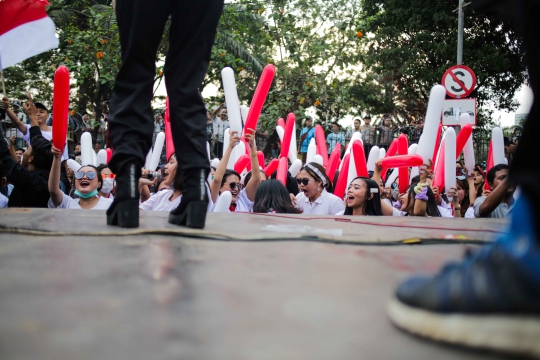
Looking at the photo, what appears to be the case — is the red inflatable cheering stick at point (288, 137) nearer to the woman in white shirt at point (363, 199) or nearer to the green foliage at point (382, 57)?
the woman in white shirt at point (363, 199)

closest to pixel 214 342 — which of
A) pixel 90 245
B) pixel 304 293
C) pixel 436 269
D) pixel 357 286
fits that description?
pixel 304 293

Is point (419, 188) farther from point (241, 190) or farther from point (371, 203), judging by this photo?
point (241, 190)

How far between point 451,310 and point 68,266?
838 mm

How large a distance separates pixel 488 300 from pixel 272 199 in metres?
4.01

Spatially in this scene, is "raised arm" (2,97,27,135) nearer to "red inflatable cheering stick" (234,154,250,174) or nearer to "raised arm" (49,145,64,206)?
"raised arm" (49,145,64,206)

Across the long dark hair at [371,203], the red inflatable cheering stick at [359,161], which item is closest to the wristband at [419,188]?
the long dark hair at [371,203]

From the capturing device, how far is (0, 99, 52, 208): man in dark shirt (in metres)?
4.66

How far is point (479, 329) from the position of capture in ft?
2.63

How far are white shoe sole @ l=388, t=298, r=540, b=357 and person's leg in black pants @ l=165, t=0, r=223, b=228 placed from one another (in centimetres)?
136

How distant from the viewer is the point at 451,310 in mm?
856

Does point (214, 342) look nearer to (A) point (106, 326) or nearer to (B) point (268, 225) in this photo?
(A) point (106, 326)

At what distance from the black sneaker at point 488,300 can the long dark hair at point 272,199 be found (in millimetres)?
3786

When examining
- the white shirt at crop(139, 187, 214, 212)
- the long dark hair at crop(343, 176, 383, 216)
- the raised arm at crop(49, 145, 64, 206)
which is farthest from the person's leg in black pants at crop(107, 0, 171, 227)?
the long dark hair at crop(343, 176, 383, 216)

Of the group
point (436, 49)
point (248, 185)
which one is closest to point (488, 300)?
point (248, 185)
